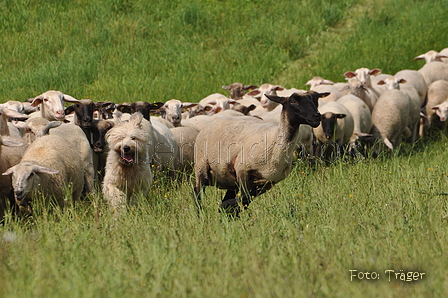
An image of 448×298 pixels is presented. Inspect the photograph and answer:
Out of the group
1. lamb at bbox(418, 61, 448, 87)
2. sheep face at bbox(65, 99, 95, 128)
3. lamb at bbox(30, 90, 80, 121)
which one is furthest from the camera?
lamb at bbox(418, 61, 448, 87)

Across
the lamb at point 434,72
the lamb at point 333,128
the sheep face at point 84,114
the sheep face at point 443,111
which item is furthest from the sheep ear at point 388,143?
the sheep face at point 84,114

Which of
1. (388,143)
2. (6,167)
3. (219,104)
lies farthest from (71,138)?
(388,143)

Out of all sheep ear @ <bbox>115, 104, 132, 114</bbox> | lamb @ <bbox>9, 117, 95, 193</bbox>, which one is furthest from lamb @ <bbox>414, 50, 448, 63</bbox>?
lamb @ <bbox>9, 117, 95, 193</bbox>

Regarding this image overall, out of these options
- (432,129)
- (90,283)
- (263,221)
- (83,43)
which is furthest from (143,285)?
(83,43)

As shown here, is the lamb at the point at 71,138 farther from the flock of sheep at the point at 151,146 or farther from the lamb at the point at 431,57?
the lamb at the point at 431,57

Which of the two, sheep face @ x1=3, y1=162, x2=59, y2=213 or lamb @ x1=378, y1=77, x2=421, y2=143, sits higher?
sheep face @ x1=3, y1=162, x2=59, y2=213

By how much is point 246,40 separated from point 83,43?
5.44 metres

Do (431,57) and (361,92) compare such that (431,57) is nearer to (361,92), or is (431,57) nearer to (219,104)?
(361,92)

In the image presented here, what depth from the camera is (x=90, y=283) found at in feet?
13.7

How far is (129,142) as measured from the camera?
689 centimetres

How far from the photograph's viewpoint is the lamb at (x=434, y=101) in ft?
49.1

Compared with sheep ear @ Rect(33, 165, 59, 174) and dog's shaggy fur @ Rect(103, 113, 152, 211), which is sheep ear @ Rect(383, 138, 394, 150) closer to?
dog's shaggy fur @ Rect(103, 113, 152, 211)

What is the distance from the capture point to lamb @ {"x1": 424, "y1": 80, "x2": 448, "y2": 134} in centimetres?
1496

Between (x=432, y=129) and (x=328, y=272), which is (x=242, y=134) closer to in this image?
(x=328, y=272)
